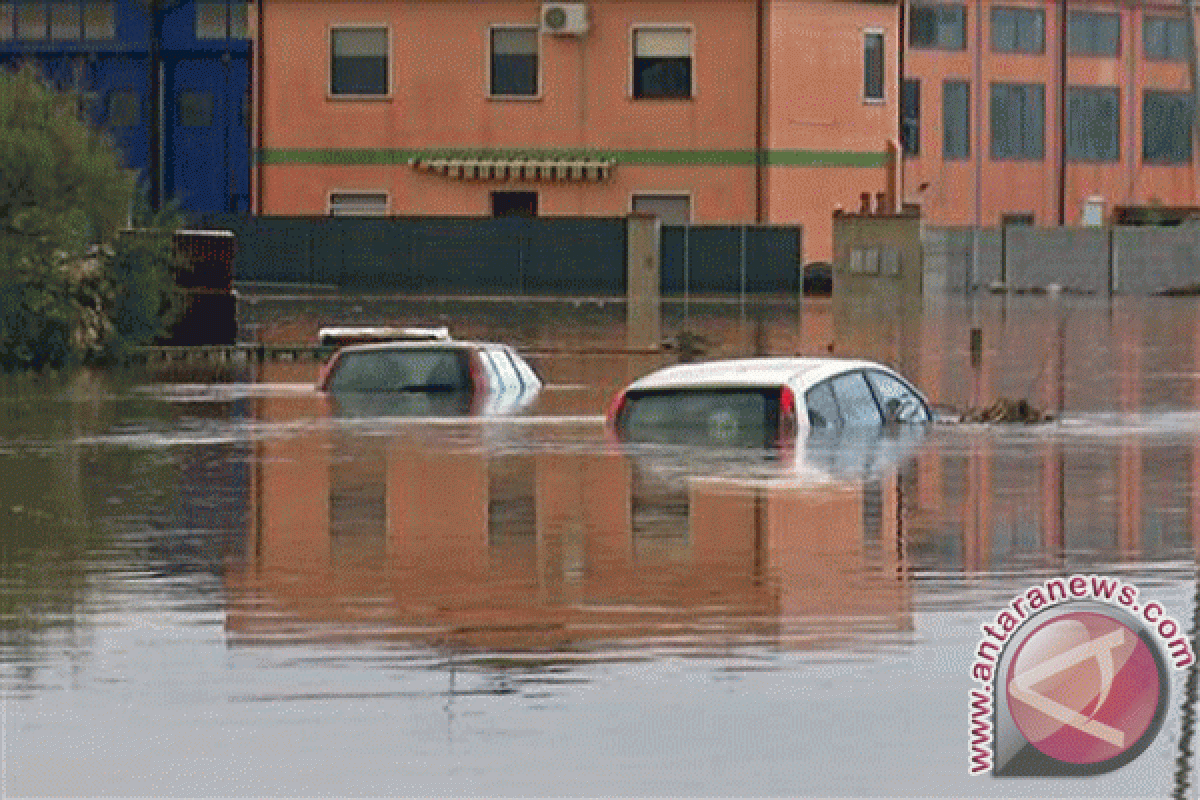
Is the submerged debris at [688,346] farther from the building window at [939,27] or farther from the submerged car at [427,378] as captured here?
the building window at [939,27]

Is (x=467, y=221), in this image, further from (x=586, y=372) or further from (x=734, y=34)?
(x=586, y=372)

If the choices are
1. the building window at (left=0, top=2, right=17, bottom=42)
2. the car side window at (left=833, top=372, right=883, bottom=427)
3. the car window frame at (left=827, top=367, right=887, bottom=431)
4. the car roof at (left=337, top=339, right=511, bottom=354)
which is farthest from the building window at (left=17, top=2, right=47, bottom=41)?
the car side window at (left=833, top=372, right=883, bottom=427)

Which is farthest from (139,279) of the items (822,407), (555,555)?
(555,555)

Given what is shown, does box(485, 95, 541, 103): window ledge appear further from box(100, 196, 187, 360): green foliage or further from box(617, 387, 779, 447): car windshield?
box(617, 387, 779, 447): car windshield

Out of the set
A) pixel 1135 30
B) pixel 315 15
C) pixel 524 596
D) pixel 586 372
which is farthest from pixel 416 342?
pixel 1135 30

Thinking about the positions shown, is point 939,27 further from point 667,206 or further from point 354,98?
point 354,98

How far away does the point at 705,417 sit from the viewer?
105 feet

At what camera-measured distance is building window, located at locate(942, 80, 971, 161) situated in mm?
103000

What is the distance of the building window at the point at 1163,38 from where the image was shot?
110m

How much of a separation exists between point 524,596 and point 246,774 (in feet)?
19.9

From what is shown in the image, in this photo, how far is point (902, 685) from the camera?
1561 centimetres

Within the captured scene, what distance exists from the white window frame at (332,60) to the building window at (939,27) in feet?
92.2

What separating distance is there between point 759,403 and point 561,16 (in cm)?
4607

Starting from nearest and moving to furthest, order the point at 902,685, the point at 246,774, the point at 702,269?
the point at 246,774
the point at 902,685
the point at 702,269
